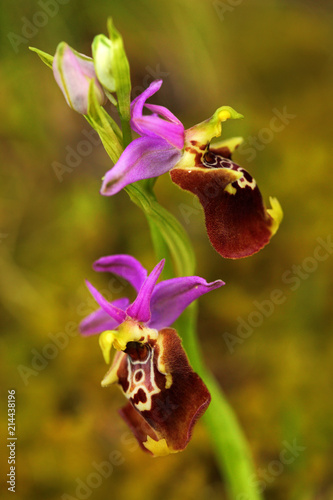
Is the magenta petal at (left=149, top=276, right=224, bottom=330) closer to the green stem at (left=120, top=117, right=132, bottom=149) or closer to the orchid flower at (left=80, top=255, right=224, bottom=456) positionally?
the orchid flower at (left=80, top=255, right=224, bottom=456)

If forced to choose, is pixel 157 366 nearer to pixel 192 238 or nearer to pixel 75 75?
pixel 75 75

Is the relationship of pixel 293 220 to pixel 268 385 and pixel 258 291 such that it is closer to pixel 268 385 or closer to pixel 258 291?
pixel 258 291

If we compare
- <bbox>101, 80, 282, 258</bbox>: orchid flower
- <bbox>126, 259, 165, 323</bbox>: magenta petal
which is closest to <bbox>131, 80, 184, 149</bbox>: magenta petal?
<bbox>101, 80, 282, 258</bbox>: orchid flower

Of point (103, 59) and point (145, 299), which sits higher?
point (103, 59)

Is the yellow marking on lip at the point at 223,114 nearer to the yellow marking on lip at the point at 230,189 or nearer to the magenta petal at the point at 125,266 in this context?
the yellow marking on lip at the point at 230,189

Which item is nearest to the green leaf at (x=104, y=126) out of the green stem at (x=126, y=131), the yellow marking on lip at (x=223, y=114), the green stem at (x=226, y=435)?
the green stem at (x=126, y=131)

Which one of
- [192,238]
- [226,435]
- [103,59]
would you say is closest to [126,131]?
[103,59]
